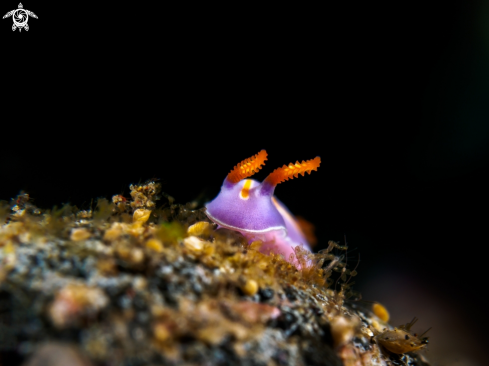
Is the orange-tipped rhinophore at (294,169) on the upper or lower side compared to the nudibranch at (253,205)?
upper

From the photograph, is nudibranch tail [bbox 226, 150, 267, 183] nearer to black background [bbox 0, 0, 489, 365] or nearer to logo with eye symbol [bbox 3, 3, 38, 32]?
black background [bbox 0, 0, 489, 365]

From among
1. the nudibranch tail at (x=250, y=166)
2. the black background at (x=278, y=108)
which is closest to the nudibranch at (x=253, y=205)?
the nudibranch tail at (x=250, y=166)

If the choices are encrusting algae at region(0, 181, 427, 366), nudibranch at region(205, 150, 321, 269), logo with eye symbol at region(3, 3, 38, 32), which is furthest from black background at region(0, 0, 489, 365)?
encrusting algae at region(0, 181, 427, 366)

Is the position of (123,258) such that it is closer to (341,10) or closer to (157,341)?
(157,341)

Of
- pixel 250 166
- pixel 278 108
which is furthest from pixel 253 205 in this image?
pixel 278 108

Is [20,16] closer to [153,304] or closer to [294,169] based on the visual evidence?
[294,169]

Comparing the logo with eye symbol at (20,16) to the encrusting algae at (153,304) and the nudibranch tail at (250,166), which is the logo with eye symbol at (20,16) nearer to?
the encrusting algae at (153,304)

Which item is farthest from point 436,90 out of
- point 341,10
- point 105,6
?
point 105,6
